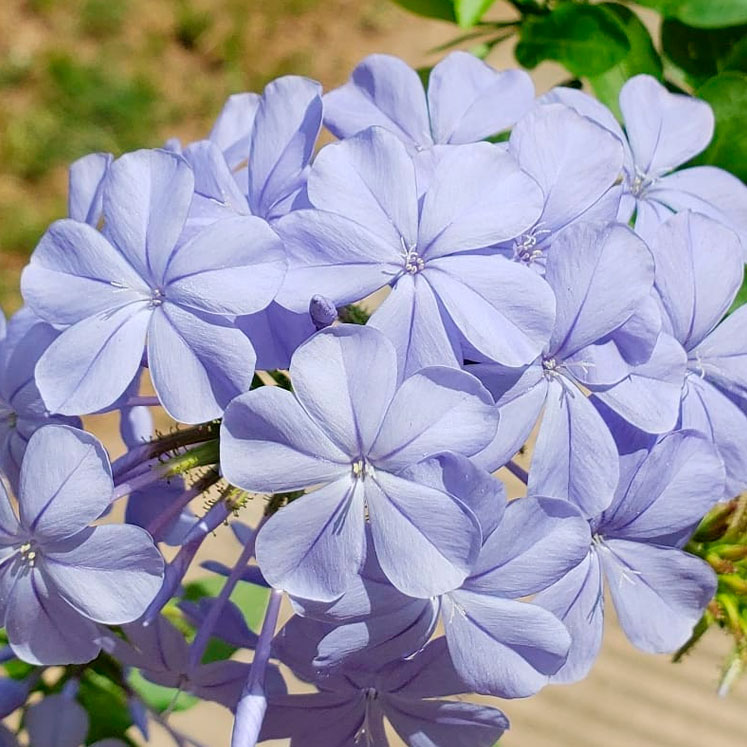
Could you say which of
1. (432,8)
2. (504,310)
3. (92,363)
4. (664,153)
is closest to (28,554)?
(92,363)

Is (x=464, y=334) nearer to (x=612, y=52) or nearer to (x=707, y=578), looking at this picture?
(x=707, y=578)

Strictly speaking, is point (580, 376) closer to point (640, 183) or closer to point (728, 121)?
point (640, 183)

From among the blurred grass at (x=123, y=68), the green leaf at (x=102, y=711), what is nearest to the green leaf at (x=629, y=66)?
the green leaf at (x=102, y=711)

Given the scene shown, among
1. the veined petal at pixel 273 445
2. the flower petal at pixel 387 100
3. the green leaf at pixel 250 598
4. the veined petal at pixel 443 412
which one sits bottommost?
the green leaf at pixel 250 598

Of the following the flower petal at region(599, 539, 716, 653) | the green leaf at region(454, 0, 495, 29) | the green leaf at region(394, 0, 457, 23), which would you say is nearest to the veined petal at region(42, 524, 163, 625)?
the flower petal at region(599, 539, 716, 653)

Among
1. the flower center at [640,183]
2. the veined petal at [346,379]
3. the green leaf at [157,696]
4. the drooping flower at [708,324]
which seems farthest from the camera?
the green leaf at [157,696]

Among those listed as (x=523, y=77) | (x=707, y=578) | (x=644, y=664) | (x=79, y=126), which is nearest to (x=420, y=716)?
(x=707, y=578)

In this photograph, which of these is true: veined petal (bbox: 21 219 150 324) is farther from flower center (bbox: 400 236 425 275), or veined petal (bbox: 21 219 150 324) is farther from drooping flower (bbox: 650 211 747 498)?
drooping flower (bbox: 650 211 747 498)

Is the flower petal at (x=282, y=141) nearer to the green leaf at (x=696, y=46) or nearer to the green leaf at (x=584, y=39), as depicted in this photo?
the green leaf at (x=584, y=39)
